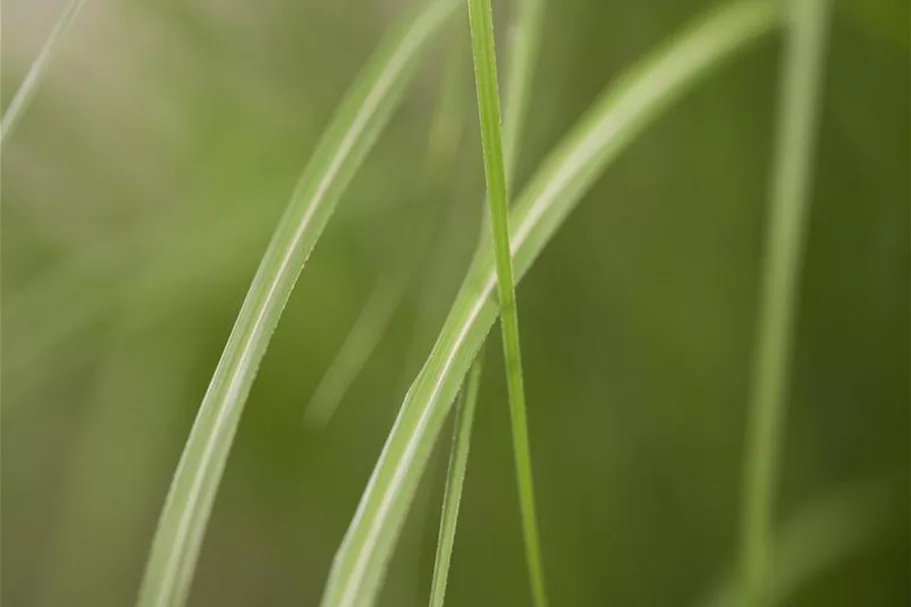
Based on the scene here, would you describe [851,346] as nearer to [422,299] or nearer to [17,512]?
[422,299]

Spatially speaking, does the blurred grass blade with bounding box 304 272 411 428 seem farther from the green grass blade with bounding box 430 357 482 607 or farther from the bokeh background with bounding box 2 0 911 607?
the green grass blade with bounding box 430 357 482 607

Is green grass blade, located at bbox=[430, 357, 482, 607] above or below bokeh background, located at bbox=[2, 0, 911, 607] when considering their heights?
below

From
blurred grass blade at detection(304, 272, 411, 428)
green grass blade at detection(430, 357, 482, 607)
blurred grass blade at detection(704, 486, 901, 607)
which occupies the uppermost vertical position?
blurred grass blade at detection(304, 272, 411, 428)

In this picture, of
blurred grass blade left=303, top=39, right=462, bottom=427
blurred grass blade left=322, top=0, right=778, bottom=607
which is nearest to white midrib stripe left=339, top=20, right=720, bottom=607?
blurred grass blade left=322, top=0, right=778, bottom=607

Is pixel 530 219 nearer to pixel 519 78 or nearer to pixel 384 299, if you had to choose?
pixel 519 78

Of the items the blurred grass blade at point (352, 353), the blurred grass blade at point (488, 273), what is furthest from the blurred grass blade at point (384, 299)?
the blurred grass blade at point (488, 273)

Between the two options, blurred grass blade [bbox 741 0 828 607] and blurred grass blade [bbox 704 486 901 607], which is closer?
blurred grass blade [bbox 741 0 828 607]

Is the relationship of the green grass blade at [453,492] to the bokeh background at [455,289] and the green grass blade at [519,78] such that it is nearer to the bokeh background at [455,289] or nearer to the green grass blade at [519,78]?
the green grass blade at [519,78]

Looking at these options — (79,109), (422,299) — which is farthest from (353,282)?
(79,109)
